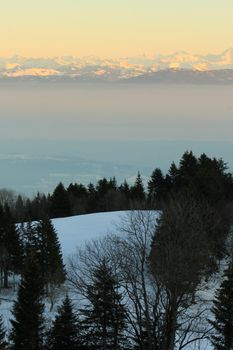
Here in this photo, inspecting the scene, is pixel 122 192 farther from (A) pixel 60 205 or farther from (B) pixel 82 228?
(B) pixel 82 228

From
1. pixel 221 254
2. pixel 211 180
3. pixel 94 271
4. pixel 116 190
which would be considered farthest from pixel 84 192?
pixel 94 271

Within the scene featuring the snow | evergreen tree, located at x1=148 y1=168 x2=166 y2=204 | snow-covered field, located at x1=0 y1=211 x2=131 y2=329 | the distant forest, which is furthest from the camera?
evergreen tree, located at x1=148 y1=168 x2=166 y2=204

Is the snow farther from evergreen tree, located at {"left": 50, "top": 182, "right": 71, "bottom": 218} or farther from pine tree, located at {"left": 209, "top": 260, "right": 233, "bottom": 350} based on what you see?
pine tree, located at {"left": 209, "top": 260, "right": 233, "bottom": 350}

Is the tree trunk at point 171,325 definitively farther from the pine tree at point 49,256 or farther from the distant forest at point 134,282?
the pine tree at point 49,256

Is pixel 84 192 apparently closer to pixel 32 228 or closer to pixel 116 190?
pixel 116 190

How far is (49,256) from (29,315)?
27.7m

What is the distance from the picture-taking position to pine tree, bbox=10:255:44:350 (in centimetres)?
2784

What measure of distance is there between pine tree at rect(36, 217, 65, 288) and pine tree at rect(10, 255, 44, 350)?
1963 centimetres

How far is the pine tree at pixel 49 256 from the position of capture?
51.1 m

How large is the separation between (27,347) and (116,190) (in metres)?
76.9

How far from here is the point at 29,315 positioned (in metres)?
28.7

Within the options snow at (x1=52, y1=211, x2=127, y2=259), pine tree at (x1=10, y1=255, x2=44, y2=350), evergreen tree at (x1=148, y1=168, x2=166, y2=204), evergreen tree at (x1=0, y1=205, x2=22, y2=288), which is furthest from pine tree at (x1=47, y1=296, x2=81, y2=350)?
evergreen tree at (x1=148, y1=168, x2=166, y2=204)

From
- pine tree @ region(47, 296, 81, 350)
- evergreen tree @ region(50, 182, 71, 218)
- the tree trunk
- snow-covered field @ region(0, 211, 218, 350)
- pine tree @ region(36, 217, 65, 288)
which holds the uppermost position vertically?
evergreen tree @ region(50, 182, 71, 218)

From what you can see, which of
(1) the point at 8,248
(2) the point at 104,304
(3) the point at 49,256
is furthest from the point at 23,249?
(2) the point at 104,304
